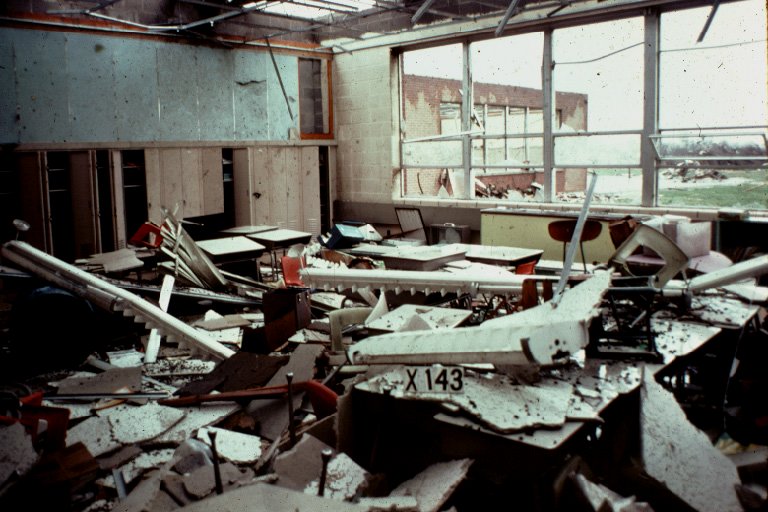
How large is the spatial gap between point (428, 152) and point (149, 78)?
5.58 metres

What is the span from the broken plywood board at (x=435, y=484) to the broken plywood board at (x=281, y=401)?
0.92m

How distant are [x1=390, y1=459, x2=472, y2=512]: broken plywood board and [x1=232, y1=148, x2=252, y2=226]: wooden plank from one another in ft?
25.3

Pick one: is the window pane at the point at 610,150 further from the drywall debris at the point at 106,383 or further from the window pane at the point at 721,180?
the drywall debris at the point at 106,383

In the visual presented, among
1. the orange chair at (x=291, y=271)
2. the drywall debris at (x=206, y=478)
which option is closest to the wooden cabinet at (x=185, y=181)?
the orange chair at (x=291, y=271)

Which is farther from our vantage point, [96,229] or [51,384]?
[96,229]

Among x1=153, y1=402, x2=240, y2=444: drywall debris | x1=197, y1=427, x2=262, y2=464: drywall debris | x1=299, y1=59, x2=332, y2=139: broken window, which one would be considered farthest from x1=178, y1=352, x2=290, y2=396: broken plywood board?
x1=299, y1=59, x2=332, y2=139: broken window

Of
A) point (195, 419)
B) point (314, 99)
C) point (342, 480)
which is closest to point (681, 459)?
point (342, 480)

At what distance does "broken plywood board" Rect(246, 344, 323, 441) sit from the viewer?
3379 mm

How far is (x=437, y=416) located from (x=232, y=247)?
5057 millimetres

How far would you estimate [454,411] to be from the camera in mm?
2604

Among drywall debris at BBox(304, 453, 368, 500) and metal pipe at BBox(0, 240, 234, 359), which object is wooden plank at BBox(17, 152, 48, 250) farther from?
drywall debris at BBox(304, 453, 368, 500)

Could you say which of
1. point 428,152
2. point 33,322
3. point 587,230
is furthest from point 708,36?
point 33,322

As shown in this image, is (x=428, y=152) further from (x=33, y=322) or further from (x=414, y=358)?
(x=414, y=358)

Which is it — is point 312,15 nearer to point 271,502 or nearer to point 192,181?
point 192,181
